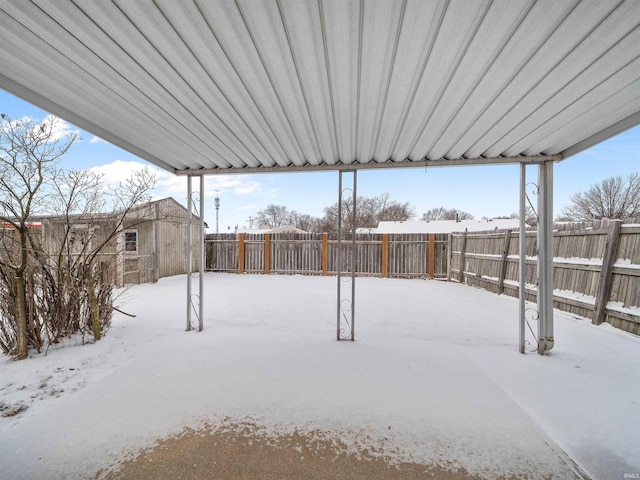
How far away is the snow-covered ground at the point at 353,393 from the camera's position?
1522 mm

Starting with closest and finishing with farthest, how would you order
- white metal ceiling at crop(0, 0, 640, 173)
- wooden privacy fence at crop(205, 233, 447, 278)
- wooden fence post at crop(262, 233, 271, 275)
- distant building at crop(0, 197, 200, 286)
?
white metal ceiling at crop(0, 0, 640, 173)
distant building at crop(0, 197, 200, 286)
wooden privacy fence at crop(205, 233, 447, 278)
wooden fence post at crop(262, 233, 271, 275)

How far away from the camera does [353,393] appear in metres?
2.08

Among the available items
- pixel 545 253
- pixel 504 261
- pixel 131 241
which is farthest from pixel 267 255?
pixel 545 253

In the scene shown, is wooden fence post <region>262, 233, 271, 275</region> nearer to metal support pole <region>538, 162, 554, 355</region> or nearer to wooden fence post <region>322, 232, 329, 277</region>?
wooden fence post <region>322, 232, 329, 277</region>

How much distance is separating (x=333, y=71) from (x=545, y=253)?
2.86 m

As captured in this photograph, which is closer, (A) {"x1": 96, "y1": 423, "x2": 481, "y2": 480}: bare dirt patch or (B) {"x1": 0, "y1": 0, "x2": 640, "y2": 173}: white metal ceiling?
(B) {"x1": 0, "y1": 0, "x2": 640, "y2": 173}: white metal ceiling

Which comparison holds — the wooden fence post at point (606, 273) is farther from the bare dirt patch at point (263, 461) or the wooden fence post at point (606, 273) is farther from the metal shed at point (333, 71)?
the bare dirt patch at point (263, 461)

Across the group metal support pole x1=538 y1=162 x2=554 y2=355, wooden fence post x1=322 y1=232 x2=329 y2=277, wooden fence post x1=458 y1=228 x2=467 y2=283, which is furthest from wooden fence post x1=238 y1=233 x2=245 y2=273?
metal support pole x1=538 y1=162 x2=554 y2=355

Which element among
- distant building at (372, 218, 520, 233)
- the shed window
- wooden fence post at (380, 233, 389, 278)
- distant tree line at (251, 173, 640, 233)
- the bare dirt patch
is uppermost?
distant tree line at (251, 173, 640, 233)

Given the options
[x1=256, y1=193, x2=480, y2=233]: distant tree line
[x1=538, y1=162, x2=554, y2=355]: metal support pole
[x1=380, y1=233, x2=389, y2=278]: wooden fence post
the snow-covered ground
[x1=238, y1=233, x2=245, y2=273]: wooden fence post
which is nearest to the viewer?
the snow-covered ground

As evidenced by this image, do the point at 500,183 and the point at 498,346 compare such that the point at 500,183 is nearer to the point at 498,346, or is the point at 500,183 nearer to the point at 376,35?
the point at 498,346

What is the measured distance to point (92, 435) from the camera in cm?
161

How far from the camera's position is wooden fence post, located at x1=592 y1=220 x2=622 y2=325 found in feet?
11.6

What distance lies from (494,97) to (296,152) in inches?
69.3
